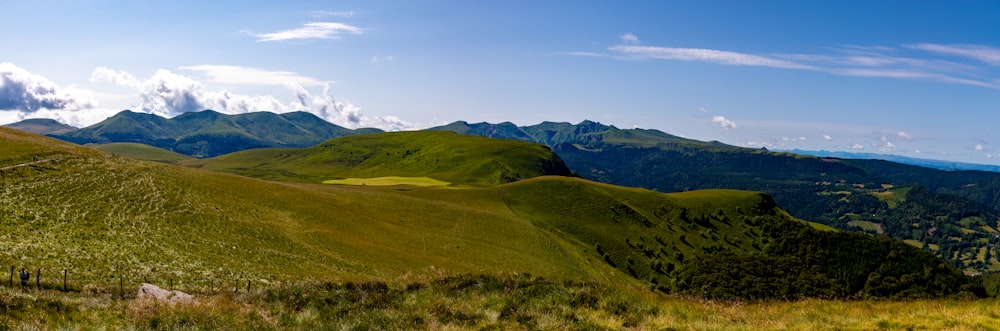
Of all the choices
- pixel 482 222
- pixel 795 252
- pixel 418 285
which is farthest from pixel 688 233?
pixel 418 285

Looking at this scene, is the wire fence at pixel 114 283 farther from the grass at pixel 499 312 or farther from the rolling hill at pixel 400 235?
the grass at pixel 499 312

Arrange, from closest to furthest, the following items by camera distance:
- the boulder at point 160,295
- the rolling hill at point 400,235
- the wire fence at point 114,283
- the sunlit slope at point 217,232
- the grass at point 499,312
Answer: the grass at point 499,312, the boulder at point 160,295, the wire fence at point 114,283, the sunlit slope at point 217,232, the rolling hill at point 400,235

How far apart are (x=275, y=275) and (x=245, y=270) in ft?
7.86

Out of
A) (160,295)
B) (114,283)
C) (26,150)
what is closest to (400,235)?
(114,283)

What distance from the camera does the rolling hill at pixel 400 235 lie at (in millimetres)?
41031

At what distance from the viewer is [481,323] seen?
53.8 feet

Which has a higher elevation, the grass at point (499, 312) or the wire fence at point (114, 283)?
the grass at point (499, 312)

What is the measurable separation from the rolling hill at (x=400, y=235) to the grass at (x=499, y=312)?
6.08 meters

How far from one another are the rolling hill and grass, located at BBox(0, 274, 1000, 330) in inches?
239

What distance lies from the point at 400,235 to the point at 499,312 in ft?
192

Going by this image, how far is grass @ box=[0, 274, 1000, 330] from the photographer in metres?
16.1

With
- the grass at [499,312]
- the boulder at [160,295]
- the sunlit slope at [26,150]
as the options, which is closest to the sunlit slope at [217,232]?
the sunlit slope at [26,150]

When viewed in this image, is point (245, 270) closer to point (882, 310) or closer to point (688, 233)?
point (882, 310)

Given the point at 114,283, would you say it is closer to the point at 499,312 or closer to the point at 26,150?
the point at 499,312
